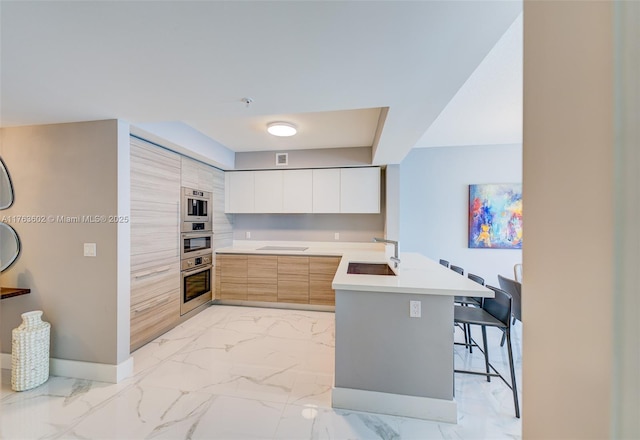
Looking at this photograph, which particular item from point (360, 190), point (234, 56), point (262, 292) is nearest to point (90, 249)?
point (234, 56)

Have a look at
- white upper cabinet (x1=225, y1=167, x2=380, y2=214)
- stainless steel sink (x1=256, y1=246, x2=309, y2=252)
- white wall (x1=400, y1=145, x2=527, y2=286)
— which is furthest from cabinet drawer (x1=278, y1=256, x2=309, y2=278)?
white wall (x1=400, y1=145, x2=527, y2=286)

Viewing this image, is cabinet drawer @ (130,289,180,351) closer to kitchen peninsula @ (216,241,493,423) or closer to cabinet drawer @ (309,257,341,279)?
cabinet drawer @ (309,257,341,279)

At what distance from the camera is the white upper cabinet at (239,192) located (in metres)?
4.05

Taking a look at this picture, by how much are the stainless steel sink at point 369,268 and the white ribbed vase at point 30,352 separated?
2.66 meters

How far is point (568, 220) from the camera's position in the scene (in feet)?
1.34

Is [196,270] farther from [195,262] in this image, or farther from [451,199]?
[451,199]

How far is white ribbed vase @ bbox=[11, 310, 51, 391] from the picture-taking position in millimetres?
1928

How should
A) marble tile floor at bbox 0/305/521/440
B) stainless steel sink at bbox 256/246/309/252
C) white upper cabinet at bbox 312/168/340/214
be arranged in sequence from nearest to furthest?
marble tile floor at bbox 0/305/521/440 < white upper cabinet at bbox 312/168/340/214 < stainless steel sink at bbox 256/246/309/252

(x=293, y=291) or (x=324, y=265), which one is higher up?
(x=324, y=265)

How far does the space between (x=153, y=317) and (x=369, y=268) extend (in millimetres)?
2392

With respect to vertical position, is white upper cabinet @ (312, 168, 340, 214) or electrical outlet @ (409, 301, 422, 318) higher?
white upper cabinet @ (312, 168, 340, 214)

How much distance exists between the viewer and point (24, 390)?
194 cm

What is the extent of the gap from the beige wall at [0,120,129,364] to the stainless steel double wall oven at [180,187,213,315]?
97 centimetres

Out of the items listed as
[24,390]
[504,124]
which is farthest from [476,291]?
[24,390]
